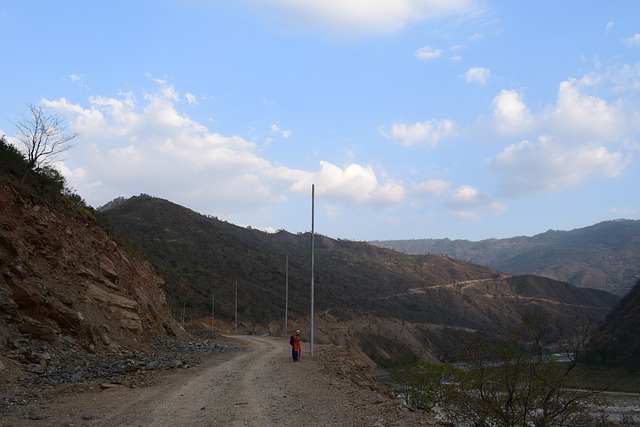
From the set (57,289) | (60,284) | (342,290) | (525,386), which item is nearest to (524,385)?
(525,386)

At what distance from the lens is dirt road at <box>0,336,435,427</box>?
30.3 ft

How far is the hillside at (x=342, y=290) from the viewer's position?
67938 millimetres

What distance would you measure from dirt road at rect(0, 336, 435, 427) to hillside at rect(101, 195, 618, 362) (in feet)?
82.0

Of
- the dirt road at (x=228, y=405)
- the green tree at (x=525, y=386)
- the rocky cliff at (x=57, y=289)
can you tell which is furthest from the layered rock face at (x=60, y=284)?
the green tree at (x=525, y=386)

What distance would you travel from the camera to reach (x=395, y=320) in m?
84.7

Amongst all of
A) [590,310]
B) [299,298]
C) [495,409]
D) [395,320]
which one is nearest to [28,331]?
[495,409]

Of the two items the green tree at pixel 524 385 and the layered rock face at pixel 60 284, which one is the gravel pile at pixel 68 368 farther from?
the green tree at pixel 524 385

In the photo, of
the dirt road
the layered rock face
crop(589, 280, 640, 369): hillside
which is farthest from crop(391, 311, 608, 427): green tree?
crop(589, 280, 640, 369): hillside

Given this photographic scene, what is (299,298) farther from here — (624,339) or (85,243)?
(85,243)

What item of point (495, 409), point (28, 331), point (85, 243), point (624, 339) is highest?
point (85, 243)

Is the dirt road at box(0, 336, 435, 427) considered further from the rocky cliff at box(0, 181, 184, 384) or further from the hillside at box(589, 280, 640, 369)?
the hillside at box(589, 280, 640, 369)

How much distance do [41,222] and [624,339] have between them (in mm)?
75482

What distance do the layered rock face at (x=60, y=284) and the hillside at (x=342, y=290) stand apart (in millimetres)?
13146

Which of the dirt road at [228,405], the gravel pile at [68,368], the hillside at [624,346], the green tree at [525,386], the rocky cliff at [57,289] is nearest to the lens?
the dirt road at [228,405]
